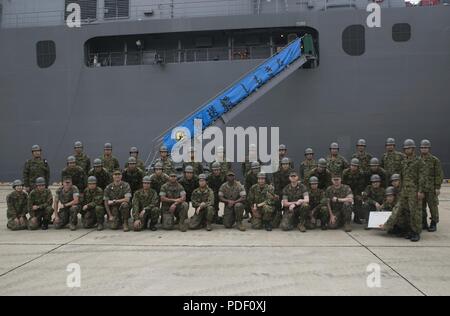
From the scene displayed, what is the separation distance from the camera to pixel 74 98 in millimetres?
12383

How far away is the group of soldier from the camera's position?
6.27m

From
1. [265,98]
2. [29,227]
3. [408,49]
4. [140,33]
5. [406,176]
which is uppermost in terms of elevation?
[140,33]

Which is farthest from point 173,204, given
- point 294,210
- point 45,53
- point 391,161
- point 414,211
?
point 45,53

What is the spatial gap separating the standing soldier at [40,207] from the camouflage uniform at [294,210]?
373 centimetres

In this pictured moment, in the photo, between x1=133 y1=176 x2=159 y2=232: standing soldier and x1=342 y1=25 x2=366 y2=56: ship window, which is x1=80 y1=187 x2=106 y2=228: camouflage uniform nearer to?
x1=133 y1=176 x2=159 y2=232: standing soldier

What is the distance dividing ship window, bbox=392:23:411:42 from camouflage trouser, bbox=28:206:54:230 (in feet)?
32.0

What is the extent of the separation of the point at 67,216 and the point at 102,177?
882 millimetres

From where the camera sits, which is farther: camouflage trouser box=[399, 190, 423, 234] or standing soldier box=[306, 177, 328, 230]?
standing soldier box=[306, 177, 328, 230]

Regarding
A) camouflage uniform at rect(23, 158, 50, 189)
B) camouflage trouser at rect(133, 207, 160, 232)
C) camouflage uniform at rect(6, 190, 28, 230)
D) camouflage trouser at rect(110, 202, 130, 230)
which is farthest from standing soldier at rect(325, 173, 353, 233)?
camouflage uniform at rect(23, 158, 50, 189)

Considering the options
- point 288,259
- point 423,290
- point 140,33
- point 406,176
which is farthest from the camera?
point 140,33

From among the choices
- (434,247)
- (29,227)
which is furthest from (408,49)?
(29,227)

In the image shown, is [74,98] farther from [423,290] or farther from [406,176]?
[423,290]

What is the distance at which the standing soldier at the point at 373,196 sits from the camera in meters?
6.47

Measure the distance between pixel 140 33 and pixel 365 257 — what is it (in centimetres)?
986
